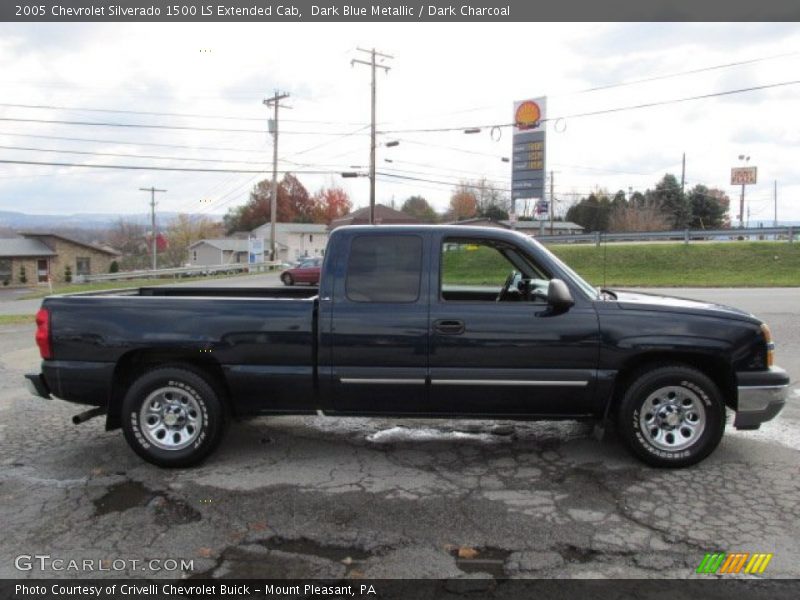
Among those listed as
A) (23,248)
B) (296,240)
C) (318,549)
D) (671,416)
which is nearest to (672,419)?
(671,416)

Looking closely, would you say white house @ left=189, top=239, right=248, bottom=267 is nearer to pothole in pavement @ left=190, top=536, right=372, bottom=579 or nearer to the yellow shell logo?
the yellow shell logo

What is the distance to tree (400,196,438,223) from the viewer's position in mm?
88944

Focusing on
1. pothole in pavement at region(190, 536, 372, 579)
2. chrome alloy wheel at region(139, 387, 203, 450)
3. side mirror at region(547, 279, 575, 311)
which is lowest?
pothole in pavement at region(190, 536, 372, 579)

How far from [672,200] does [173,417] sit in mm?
77277

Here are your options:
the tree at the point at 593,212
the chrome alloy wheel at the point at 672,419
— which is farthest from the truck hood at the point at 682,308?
the tree at the point at 593,212

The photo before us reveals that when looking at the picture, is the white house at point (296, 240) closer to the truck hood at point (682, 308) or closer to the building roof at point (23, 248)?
the building roof at point (23, 248)

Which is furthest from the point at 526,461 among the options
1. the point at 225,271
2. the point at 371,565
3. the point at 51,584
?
the point at 225,271

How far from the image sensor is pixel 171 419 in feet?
15.2

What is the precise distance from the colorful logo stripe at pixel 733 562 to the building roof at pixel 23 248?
6394 centimetres

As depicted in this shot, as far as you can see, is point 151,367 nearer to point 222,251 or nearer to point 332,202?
point 222,251

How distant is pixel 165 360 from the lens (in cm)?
473

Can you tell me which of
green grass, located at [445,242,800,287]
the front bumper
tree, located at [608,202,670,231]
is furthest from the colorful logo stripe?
tree, located at [608,202,670,231]

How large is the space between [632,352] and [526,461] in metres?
1.13

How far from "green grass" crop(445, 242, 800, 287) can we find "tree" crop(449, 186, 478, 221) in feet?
186
